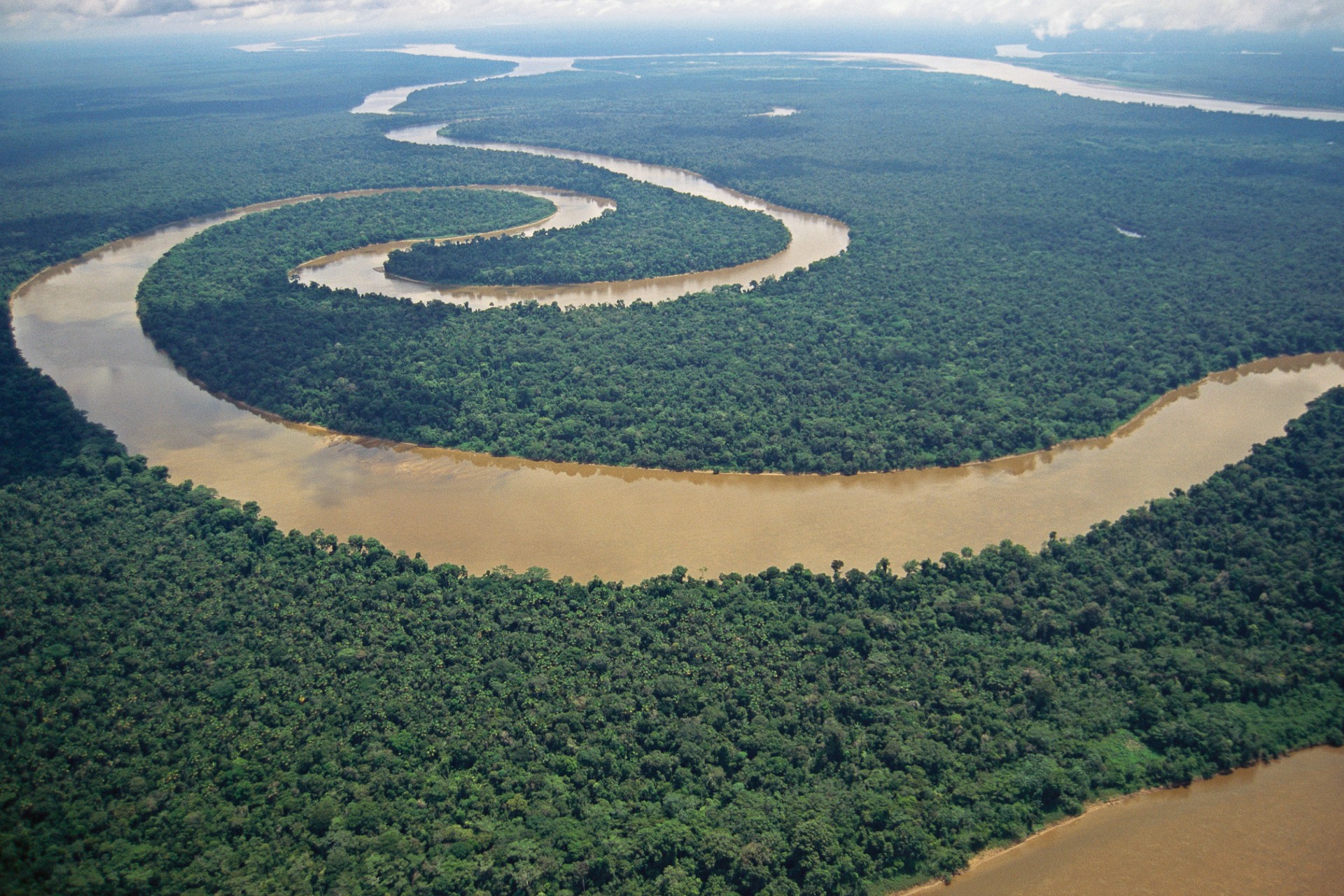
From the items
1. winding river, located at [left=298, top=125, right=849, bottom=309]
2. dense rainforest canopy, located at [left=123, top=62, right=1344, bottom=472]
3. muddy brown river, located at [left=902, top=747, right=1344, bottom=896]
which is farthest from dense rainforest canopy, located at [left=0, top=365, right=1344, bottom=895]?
winding river, located at [left=298, top=125, right=849, bottom=309]

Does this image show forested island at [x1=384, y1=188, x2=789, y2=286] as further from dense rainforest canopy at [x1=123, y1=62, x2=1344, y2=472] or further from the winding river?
the winding river

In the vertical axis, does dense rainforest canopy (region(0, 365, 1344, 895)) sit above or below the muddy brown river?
above

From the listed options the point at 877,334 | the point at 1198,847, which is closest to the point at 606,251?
the point at 877,334

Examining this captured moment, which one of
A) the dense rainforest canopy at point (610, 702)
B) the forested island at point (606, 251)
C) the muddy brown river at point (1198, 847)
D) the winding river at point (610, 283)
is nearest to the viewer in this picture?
the dense rainforest canopy at point (610, 702)

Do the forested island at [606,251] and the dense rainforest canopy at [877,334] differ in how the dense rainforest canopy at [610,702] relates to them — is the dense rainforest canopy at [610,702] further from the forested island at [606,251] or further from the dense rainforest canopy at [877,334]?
the forested island at [606,251]

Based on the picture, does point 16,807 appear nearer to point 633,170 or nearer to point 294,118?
point 633,170

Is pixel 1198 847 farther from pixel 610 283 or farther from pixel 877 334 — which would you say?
pixel 610 283

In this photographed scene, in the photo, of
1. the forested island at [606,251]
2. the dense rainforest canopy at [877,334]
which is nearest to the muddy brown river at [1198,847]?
the dense rainforest canopy at [877,334]

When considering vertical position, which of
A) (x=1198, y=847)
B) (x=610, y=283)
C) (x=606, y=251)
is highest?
(x=606, y=251)

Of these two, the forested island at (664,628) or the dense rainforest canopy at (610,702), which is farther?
the forested island at (664,628)
